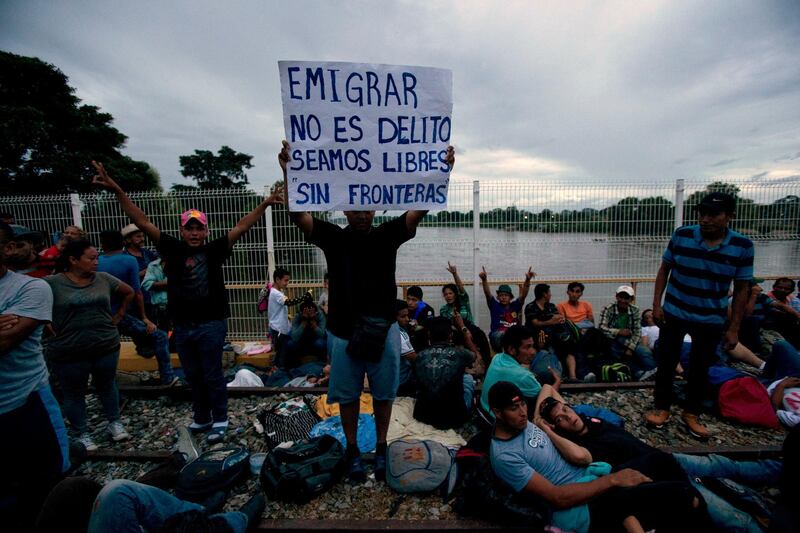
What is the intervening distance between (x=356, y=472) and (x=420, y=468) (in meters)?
0.52

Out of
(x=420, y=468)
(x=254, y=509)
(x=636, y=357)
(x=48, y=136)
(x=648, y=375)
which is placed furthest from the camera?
(x=48, y=136)

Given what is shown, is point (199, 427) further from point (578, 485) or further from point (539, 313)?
point (539, 313)

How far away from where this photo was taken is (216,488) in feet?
9.29

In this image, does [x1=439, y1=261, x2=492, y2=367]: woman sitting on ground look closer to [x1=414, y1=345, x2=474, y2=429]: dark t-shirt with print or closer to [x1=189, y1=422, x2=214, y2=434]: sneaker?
[x1=414, y1=345, x2=474, y2=429]: dark t-shirt with print

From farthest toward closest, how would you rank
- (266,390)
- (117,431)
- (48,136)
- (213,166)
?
(213,166), (48,136), (266,390), (117,431)

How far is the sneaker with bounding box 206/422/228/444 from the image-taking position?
3.59 m

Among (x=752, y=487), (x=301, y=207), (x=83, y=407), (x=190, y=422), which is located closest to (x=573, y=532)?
(x=752, y=487)

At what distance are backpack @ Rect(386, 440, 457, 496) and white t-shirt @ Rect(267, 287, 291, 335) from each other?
3556 mm

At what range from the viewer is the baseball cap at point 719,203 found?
3.15 metres

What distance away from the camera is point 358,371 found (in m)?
2.80

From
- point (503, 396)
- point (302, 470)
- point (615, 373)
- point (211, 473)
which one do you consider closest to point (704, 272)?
point (615, 373)

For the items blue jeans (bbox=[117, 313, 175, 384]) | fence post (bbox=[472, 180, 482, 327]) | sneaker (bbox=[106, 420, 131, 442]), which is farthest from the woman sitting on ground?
sneaker (bbox=[106, 420, 131, 442])

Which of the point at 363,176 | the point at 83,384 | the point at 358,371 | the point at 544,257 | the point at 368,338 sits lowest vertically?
the point at 83,384

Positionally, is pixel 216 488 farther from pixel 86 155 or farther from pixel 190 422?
pixel 86 155
